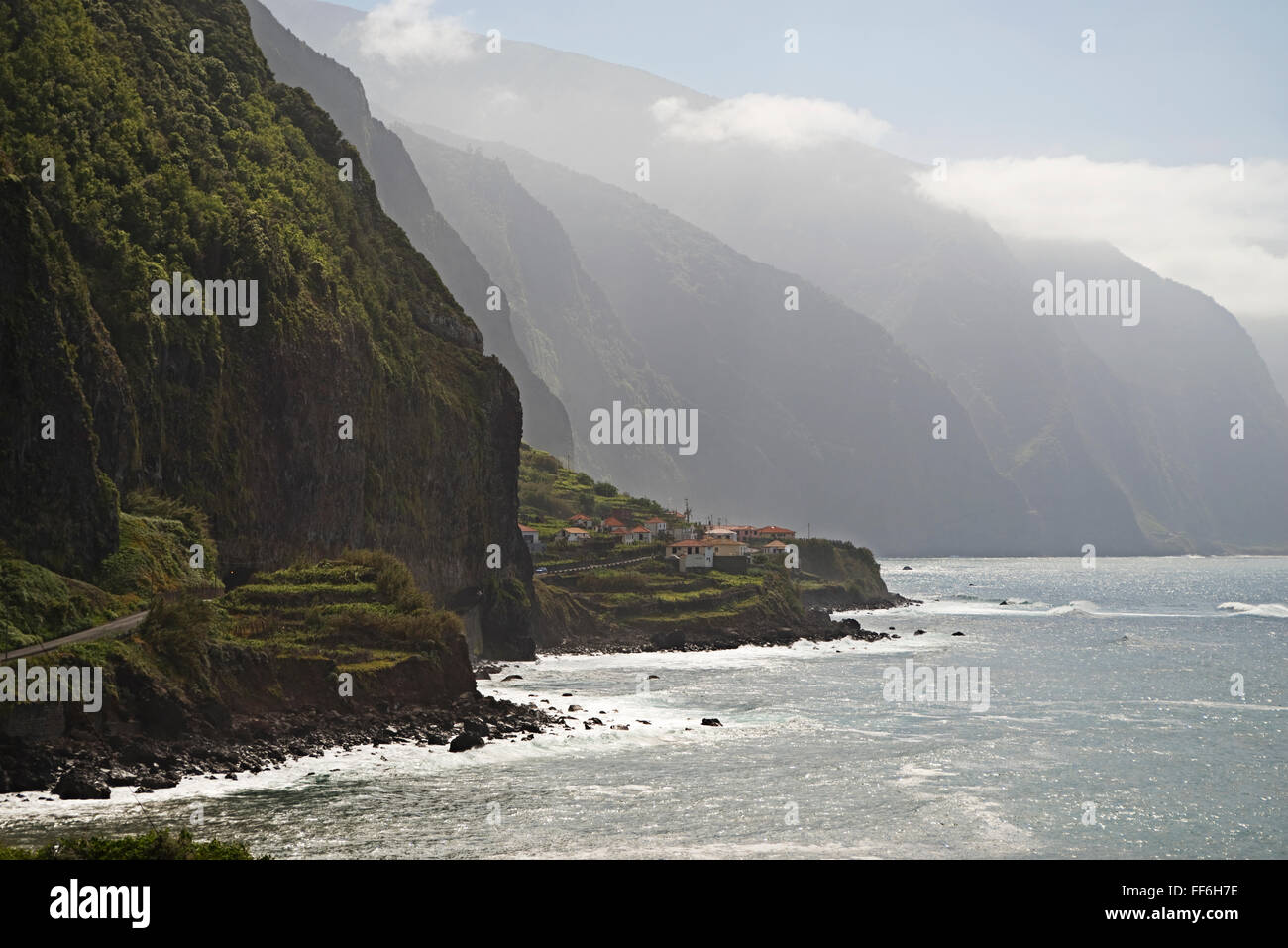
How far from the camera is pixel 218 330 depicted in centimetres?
9119

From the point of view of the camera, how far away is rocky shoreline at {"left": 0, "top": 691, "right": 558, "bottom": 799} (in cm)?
5222

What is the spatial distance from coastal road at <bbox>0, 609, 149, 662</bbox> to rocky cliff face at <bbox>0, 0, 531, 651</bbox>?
→ 5459 mm

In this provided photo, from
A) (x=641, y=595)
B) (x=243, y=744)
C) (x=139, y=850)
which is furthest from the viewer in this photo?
(x=641, y=595)

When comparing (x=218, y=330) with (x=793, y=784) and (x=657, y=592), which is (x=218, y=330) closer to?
(x=793, y=784)

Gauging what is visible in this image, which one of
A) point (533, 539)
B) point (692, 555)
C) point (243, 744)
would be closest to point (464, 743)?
point (243, 744)

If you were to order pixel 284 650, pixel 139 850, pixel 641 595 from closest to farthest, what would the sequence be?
pixel 139 850 < pixel 284 650 < pixel 641 595

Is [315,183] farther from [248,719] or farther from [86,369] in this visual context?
[248,719]

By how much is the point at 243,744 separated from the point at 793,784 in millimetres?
28627

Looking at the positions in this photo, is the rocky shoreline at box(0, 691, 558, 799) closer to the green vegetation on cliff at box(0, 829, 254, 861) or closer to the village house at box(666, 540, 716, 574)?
the green vegetation on cliff at box(0, 829, 254, 861)

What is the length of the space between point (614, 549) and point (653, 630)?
2713cm

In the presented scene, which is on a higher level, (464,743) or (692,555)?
(692,555)
